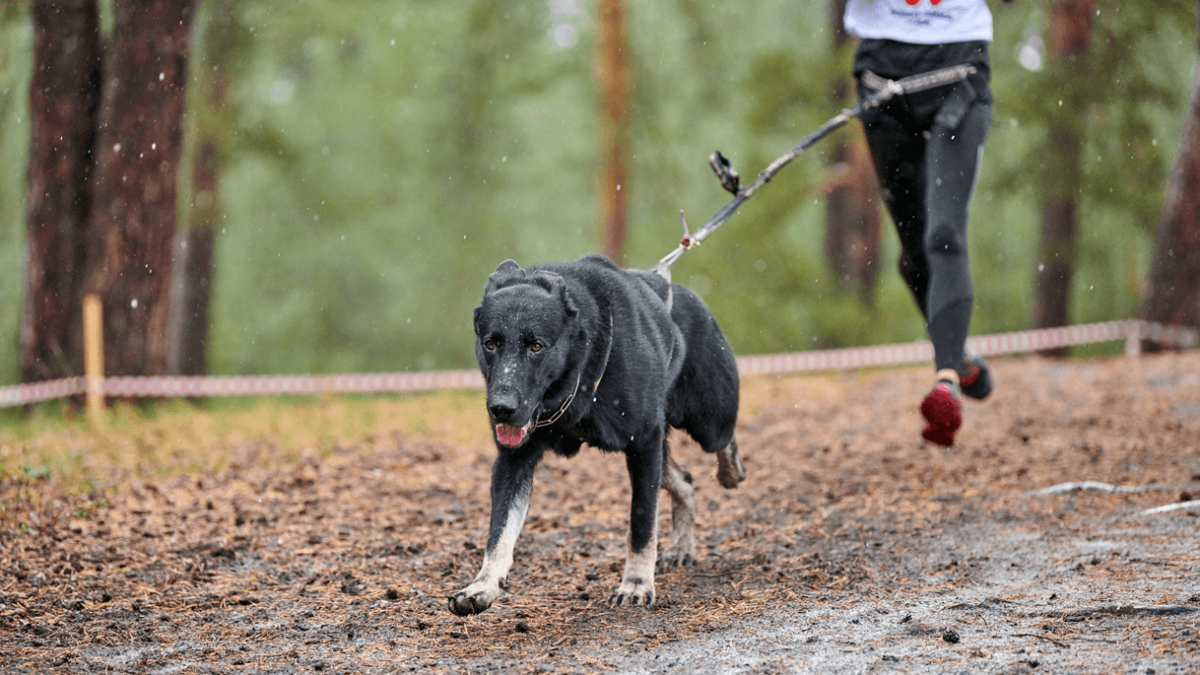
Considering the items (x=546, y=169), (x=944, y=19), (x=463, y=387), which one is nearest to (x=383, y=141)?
(x=546, y=169)

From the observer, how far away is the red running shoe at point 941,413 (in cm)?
452

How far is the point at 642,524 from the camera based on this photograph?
13.7 ft

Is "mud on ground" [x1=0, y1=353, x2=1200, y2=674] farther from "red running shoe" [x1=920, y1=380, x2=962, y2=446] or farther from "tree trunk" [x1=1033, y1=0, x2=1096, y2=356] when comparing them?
"tree trunk" [x1=1033, y1=0, x2=1096, y2=356]

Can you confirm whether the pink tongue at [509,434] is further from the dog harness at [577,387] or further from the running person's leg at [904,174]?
the running person's leg at [904,174]

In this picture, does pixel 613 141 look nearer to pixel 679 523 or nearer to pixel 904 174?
pixel 904 174

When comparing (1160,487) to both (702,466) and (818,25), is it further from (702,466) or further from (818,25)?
(818,25)

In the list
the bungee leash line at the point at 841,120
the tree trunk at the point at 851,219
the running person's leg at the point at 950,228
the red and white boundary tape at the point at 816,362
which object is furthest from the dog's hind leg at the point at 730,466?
the tree trunk at the point at 851,219

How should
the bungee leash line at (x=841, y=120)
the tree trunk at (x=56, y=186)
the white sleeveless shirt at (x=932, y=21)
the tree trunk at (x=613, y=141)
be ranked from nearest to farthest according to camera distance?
the bungee leash line at (x=841, y=120) < the white sleeveless shirt at (x=932, y=21) < the tree trunk at (x=56, y=186) < the tree trunk at (x=613, y=141)

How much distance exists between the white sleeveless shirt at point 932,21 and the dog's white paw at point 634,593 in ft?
9.45

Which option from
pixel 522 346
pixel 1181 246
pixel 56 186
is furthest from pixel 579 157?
pixel 522 346

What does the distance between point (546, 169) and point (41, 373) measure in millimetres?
21791

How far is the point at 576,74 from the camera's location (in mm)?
18922

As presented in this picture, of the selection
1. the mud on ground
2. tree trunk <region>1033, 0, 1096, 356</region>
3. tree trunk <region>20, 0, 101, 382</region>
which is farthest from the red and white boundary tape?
the mud on ground

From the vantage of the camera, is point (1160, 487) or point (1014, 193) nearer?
point (1160, 487)
